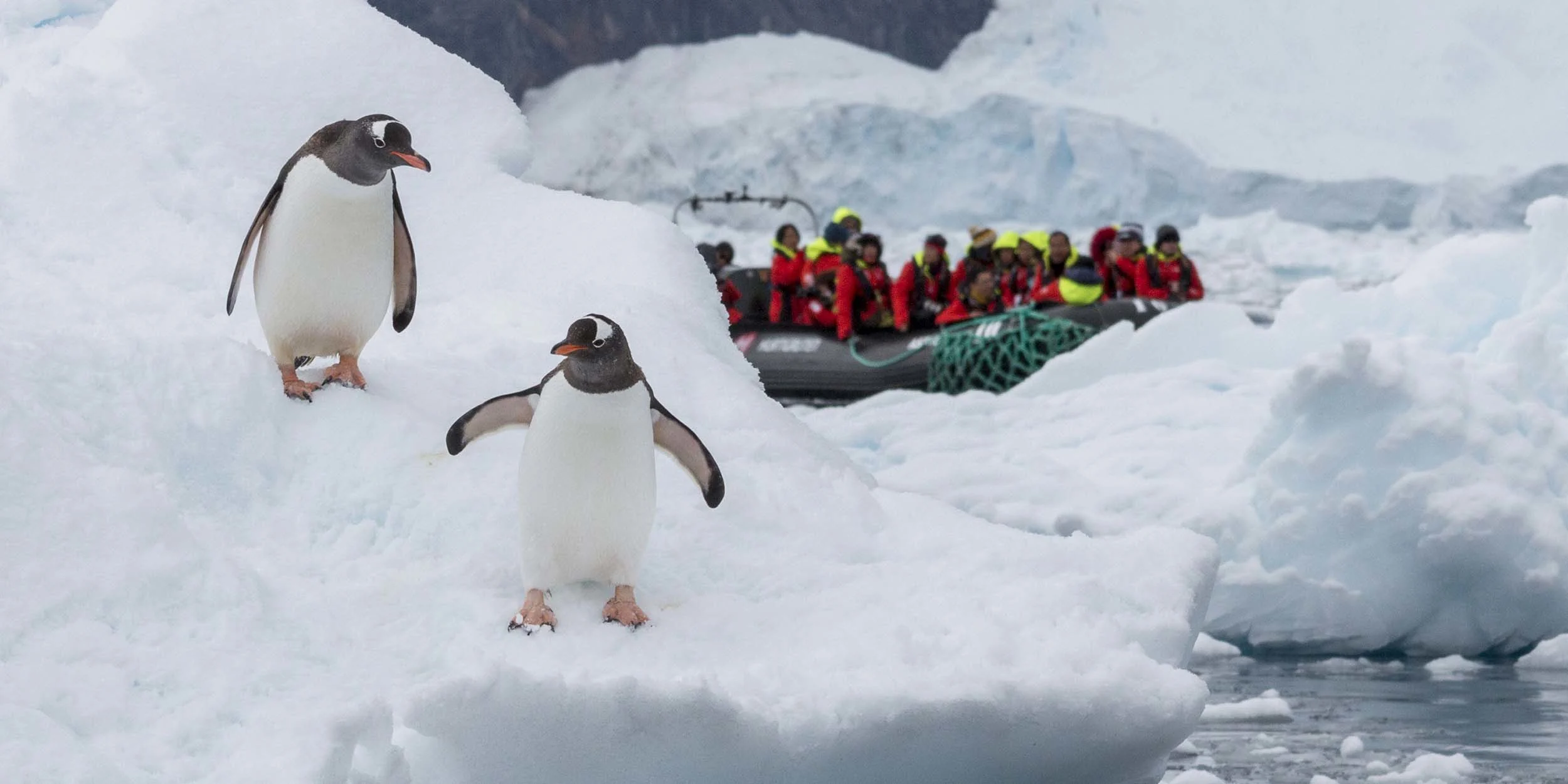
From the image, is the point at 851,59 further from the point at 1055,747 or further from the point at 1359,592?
the point at 1055,747

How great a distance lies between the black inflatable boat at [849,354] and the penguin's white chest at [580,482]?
761 centimetres

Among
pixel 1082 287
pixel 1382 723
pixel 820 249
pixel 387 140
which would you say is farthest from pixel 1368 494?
pixel 820 249

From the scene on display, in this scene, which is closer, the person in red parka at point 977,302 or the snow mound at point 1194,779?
the snow mound at point 1194,779

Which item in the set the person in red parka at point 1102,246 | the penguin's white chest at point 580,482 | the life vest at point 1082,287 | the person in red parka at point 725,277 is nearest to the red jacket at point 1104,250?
the person in red parka at point 1102,246

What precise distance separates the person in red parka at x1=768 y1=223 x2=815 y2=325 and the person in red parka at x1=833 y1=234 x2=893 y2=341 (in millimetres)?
466

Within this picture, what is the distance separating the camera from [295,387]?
3291 mm

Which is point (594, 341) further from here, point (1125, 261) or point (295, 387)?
point (1125, 261)

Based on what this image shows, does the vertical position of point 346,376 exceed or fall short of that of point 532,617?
it exceeds it

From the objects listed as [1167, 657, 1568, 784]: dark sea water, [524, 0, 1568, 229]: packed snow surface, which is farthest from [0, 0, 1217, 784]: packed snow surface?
[524, 0, 1568, 229]: packed snow surface

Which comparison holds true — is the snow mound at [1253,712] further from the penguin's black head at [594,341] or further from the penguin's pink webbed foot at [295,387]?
the penguin's pink webbed foot at [295,387]

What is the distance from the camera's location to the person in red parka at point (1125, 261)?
36.3 ft

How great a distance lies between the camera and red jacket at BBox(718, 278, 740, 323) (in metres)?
11.8

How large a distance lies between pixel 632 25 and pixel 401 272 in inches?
1021

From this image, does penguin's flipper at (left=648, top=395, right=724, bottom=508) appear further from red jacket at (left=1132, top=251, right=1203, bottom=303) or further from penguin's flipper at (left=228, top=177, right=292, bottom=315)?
red jacket at (left=1132, top=251, right=1203, bottom=303)
